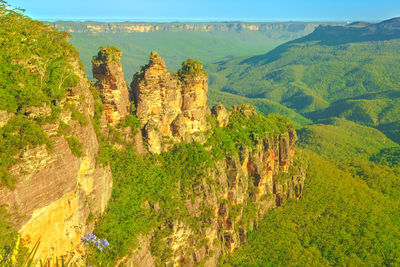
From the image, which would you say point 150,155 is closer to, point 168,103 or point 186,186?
point 186,186

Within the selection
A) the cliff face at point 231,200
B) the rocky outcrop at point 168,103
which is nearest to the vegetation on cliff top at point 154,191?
the cliff face at point 231,200

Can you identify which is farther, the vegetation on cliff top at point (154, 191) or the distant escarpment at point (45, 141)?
the vegetation on cliff top at point (154, 191)

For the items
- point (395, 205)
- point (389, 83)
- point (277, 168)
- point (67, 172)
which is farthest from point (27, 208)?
point (389, 83)

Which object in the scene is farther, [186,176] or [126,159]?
[186,176]

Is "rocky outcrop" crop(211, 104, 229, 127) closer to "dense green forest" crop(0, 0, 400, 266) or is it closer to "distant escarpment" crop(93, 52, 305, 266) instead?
"distant escarpment" crop(93, 52, 305, 266)

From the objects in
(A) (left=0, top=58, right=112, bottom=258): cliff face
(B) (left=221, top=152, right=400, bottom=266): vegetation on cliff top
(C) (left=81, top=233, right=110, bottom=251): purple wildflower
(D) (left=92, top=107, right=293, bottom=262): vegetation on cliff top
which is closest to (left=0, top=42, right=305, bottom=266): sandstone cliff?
(A) (left=0, top=58, right=112, bottom=258): cliff face

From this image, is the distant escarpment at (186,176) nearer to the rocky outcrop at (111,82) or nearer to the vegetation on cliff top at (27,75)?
the rocky outcrop at (111,82)

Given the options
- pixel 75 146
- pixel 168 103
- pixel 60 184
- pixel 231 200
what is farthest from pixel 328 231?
pixel 60 184
